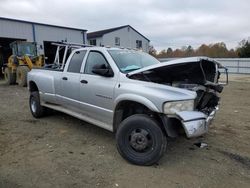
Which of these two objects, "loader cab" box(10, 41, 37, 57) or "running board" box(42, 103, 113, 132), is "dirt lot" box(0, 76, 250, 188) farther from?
"loader cab" box(10, 41, 37, 57)

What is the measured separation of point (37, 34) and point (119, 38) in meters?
15.9

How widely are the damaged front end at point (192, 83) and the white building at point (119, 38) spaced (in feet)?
103

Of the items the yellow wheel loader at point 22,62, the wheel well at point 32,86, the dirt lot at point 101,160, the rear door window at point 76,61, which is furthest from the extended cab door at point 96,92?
the yellow wheel loader at point 22,62

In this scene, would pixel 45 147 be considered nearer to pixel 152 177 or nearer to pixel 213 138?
pixel 152 177

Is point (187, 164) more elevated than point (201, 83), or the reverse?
point (201, 83)

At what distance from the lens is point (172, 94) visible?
379 cm

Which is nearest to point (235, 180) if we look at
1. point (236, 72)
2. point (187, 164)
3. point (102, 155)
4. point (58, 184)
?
point (187, 164)

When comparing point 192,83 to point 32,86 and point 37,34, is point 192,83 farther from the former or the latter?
point 37,34

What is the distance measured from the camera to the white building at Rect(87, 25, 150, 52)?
36.8 metres

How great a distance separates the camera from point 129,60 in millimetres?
5082

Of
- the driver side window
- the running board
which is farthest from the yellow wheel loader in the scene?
the driver side window

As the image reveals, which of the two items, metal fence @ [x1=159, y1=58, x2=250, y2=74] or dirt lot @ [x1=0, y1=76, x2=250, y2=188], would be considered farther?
metal fence @ [x1=159, y1=58, x2=250, y2=74]

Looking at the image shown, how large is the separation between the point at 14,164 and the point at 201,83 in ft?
11.4

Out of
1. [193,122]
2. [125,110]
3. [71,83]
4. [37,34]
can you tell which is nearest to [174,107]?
[193,122]
